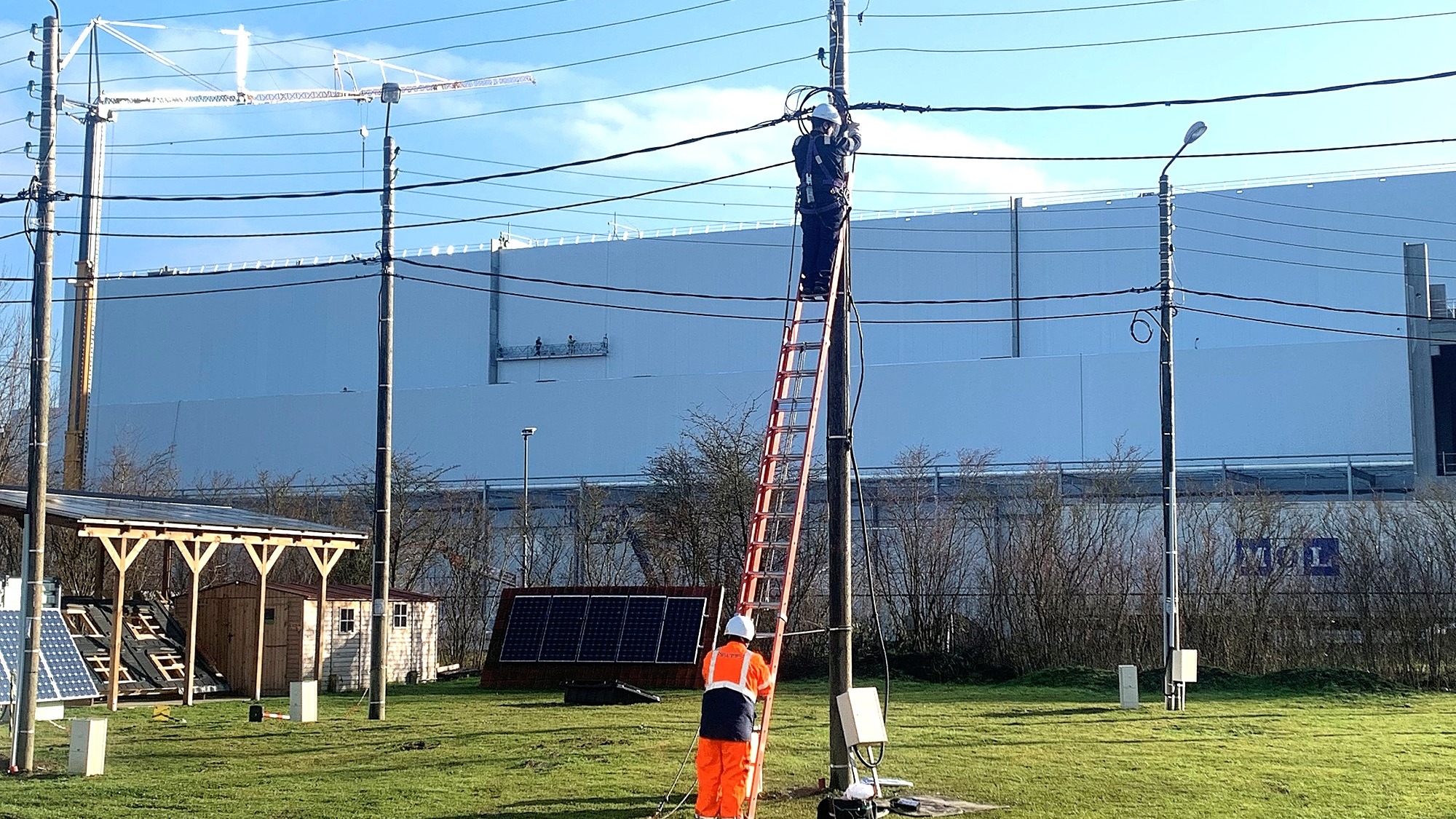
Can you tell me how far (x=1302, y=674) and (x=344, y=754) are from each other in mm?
16943

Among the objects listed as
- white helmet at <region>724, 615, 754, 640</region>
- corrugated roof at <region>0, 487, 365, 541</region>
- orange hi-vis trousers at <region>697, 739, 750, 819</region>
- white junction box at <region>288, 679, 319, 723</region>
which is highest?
corrugated roof at <region>0, 487, 365, 541</region>

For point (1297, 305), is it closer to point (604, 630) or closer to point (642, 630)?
point (642, 630)

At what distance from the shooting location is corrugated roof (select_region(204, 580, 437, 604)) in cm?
2564

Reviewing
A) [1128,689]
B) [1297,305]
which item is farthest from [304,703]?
[1297,305]

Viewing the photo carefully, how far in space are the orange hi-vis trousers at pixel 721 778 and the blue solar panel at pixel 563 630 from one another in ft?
51.9

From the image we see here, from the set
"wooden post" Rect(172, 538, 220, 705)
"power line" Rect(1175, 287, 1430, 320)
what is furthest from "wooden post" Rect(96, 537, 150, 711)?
"power line" Rect(1175, 287, 1430, 320)

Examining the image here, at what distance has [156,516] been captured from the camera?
22922 mm

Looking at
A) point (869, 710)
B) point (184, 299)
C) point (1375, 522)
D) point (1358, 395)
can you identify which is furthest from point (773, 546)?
point (184, 299)

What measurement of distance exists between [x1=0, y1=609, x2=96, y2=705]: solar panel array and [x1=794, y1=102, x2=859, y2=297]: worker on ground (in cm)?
1100

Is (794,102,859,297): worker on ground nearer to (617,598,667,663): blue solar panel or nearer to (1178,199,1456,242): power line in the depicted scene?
(617,598,667,663): blue solar panel

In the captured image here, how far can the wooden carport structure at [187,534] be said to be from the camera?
20969 millimetres

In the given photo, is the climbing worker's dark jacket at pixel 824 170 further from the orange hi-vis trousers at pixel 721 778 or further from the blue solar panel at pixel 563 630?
the blue solar panel at pixel 563 630

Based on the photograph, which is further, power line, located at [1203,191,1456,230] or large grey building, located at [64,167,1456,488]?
power line, located at [1203,191,1456,230]

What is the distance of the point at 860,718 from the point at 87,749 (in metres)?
7.44
